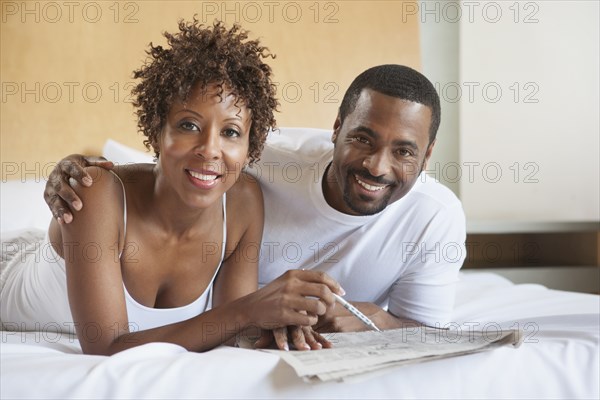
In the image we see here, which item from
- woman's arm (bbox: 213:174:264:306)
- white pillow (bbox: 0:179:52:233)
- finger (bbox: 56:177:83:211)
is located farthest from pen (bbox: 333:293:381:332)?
white pillow (bbox: 0:179:52:233)

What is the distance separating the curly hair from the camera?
1.37 metres

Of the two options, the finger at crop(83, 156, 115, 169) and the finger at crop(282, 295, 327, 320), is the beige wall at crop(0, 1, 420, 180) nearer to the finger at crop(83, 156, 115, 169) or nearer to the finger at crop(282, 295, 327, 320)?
the finger at crop(83, 156, 115, 169)

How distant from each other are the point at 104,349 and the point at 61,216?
0.25 m

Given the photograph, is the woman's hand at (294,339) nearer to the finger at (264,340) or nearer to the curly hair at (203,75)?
the finger at (264,340)

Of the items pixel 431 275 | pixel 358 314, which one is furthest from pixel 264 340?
pixel 431 275

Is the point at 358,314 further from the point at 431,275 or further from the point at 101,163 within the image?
the point at 101,163

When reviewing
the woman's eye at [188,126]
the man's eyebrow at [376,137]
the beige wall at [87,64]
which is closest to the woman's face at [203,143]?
the woman's eye at [188,126]

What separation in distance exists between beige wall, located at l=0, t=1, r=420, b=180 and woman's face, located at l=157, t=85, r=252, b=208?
1518 mm

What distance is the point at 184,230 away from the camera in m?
1.52

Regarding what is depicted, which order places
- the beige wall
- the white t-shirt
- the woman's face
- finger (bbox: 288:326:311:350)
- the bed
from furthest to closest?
the beige wall < the white t-shirt < the woman's face < finger (bbox: 288:326:311:350) < the bed

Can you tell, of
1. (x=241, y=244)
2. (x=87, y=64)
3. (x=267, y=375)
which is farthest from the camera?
(x=87, y=64)

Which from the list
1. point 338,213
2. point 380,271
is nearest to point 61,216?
point 338,213

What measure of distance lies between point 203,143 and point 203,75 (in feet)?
0.41

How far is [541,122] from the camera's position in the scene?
3.45 meters
